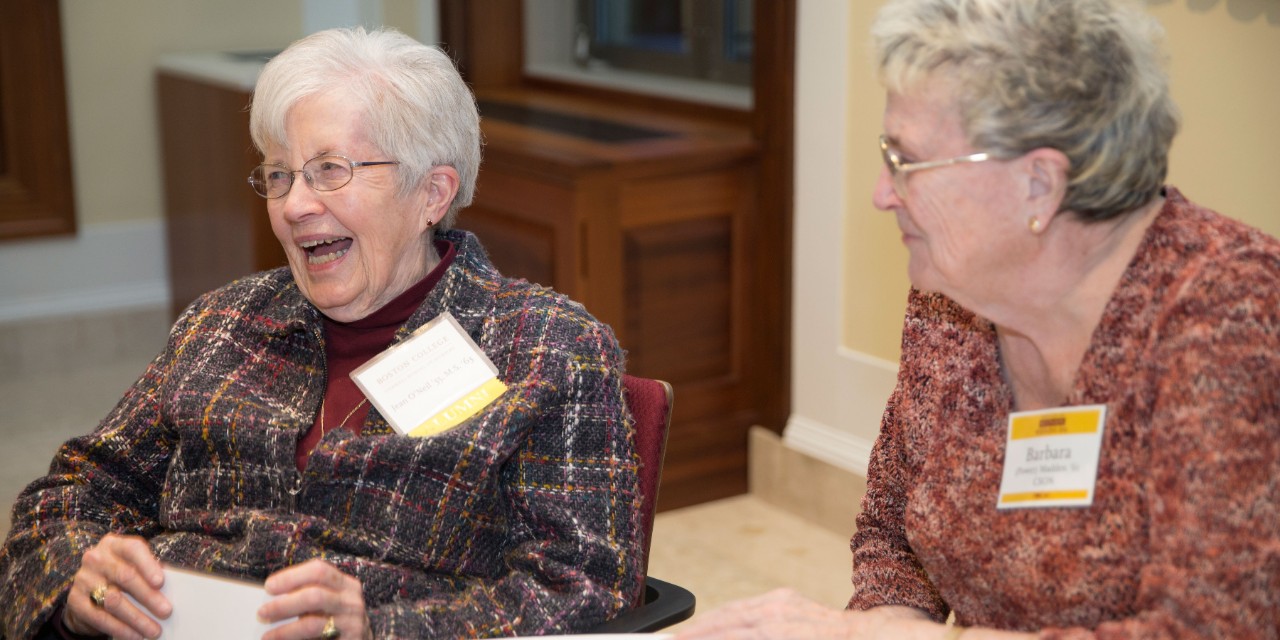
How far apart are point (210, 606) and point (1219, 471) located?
112cm

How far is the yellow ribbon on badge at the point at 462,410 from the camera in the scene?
177 centimetres

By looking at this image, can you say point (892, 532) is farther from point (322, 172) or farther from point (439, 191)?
point (322, 172)

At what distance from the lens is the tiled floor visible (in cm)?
345

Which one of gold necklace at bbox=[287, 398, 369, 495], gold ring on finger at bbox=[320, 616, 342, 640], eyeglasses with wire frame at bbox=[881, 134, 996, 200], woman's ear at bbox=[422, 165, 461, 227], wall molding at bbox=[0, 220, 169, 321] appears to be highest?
eyeglasses with wire frame at bbox=[881, 134, 996, 200]

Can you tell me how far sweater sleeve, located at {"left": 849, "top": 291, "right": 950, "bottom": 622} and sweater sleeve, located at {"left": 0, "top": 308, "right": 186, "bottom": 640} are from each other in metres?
0.99

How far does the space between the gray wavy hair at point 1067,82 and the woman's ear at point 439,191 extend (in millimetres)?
798

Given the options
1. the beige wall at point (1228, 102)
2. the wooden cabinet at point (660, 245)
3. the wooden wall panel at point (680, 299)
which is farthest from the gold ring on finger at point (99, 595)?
the wooden wall panel at point (680, 299)

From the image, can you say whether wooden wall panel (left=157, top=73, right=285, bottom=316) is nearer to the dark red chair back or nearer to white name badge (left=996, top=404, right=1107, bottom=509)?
the dark red chair back

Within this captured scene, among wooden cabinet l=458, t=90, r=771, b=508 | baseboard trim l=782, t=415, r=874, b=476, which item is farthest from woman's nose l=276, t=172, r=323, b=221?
baseboard trim l=782, t=415, r=874, b=476

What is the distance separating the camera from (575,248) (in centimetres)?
362

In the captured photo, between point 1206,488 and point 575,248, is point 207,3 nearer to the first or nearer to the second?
point 575,248

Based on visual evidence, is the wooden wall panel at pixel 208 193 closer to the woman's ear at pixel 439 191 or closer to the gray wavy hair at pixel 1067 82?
the woman's ear at pixel 439 191

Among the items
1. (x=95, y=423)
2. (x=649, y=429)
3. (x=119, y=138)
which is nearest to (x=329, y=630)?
(x=649, y=429)

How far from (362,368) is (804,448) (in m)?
2.12
